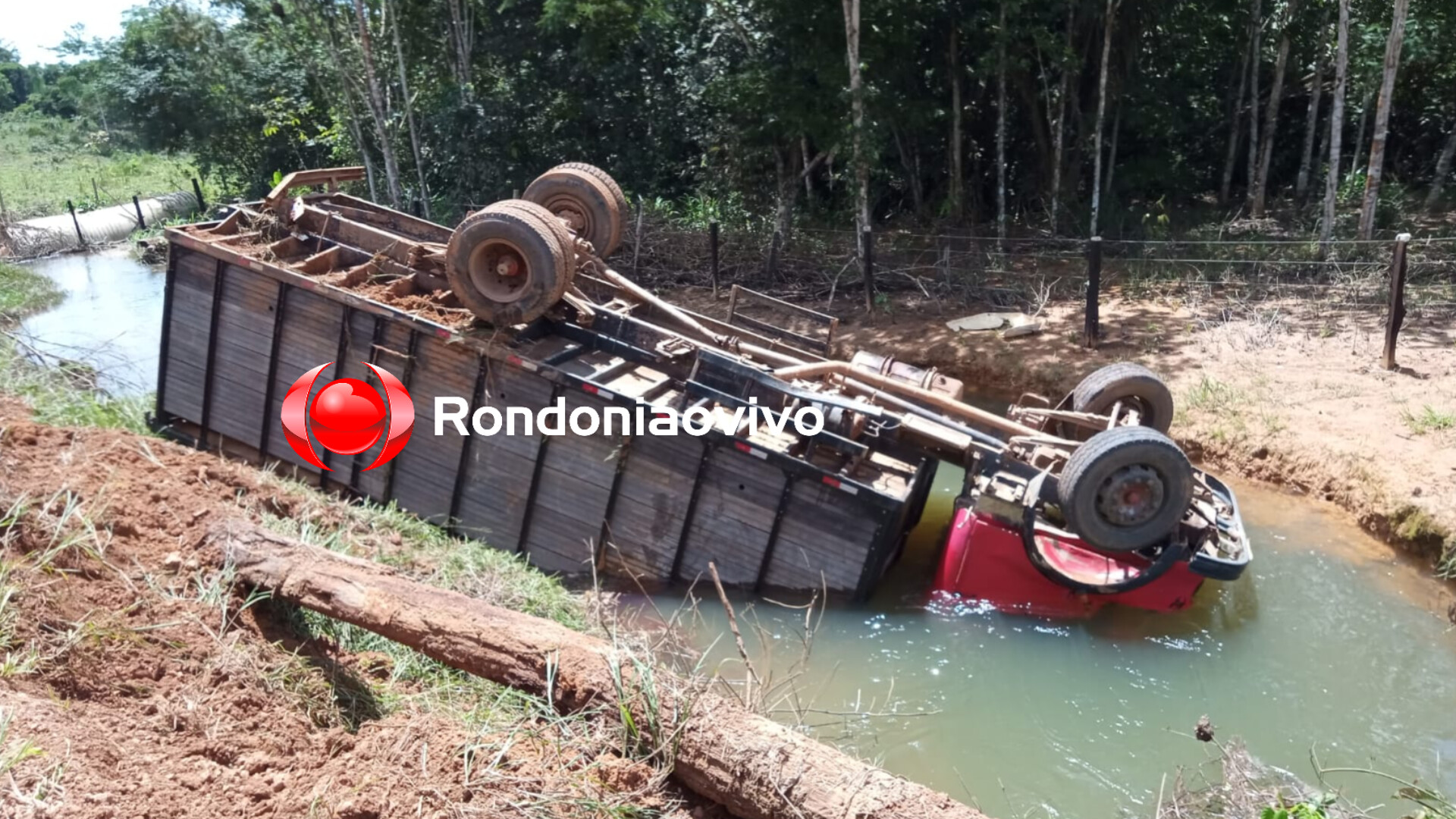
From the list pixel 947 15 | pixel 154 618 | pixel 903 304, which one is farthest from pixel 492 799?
pixel 947 15

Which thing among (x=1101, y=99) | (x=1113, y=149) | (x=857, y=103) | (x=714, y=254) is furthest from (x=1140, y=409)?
(x=1113, y=149)

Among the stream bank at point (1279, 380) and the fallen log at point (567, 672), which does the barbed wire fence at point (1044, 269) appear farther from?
the fallen log at point (567, 672)

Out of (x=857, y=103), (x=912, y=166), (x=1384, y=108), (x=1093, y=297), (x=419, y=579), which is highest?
(x=1384, y=108)

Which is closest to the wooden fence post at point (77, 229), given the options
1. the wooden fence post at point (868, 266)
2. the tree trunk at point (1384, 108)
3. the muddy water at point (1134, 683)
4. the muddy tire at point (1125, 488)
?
the wooden fence post at point (868, 266)

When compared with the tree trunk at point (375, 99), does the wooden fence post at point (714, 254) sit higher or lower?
lower

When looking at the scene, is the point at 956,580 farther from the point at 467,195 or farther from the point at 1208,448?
the point at 467,195

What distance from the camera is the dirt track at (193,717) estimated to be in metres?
3.16

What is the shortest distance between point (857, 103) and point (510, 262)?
695cm

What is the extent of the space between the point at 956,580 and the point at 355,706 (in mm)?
3834

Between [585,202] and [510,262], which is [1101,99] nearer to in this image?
[585,202]

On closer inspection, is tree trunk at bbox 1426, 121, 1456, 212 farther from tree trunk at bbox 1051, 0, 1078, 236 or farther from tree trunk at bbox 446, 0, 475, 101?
tree trunk at bbox 446, 0, 475, 101

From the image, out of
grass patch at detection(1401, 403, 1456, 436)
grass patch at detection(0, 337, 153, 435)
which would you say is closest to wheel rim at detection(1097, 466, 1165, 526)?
grass patch at detection(1401, 403, 1456, 436)

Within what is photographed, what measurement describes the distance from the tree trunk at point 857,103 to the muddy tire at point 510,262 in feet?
20.2

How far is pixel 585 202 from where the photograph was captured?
8250 millimetres
